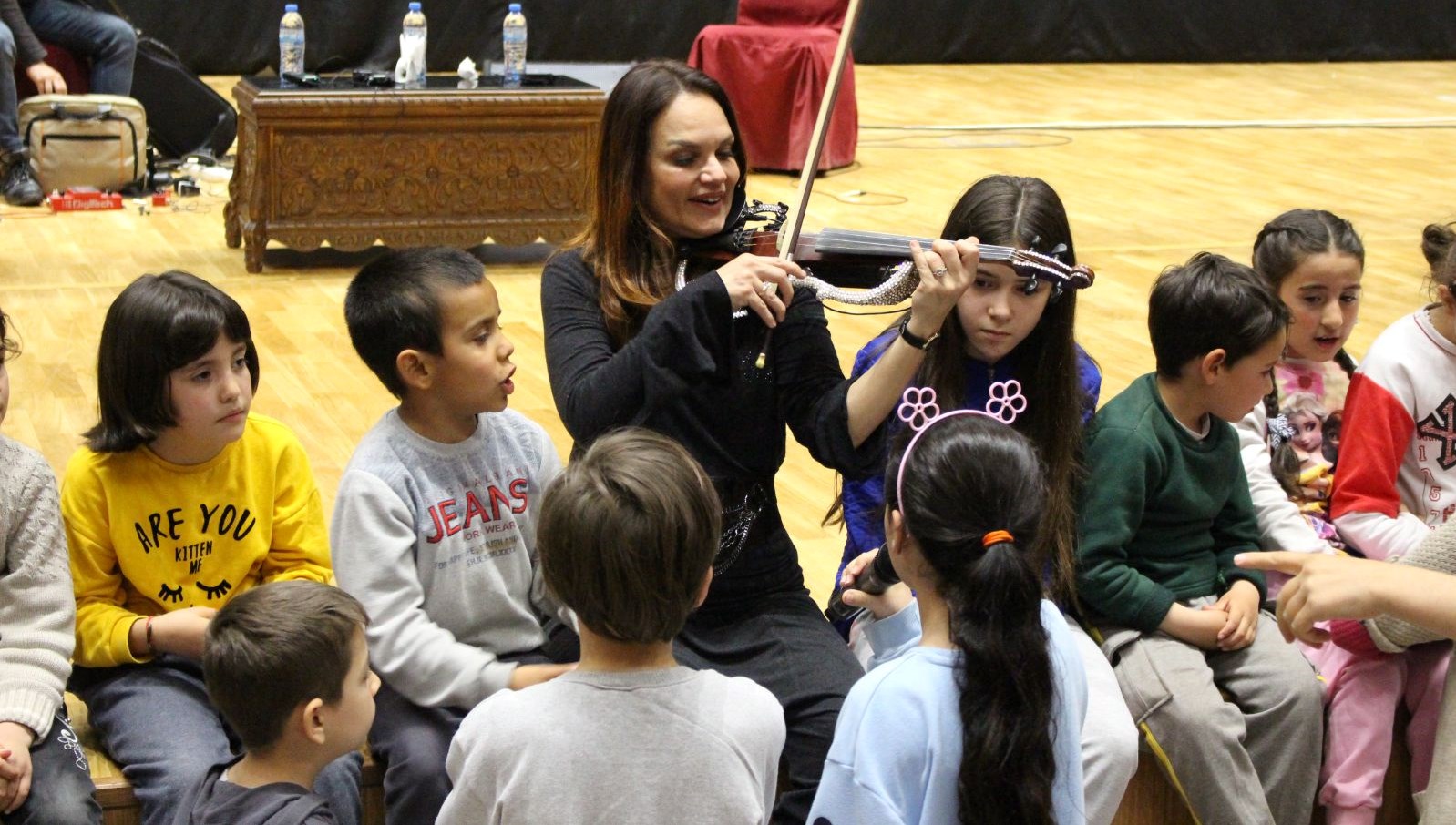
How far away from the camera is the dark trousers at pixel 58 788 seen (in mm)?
1800

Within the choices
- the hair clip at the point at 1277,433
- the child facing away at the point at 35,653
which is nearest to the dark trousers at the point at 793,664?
the child facing away at the point at 35,653

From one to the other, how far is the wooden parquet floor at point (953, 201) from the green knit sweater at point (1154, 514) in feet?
2.87

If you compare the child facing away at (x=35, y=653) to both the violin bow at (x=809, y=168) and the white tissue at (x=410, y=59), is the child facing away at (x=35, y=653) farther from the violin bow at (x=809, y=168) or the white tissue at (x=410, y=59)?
the white tissue at (x=410, y=59)

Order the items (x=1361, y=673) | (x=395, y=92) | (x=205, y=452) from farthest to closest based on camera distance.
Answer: (x=395, y=92), (x=1361, y=673), (x=205, y=452)

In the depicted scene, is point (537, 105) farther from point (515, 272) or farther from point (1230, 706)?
point (1230, 706)

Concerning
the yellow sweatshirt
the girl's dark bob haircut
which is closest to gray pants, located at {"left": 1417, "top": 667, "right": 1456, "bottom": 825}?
the yellow sweatshirt

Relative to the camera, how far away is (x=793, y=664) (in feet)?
6.69

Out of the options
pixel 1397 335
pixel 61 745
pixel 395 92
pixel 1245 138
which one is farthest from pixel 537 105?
pixel 1245 138

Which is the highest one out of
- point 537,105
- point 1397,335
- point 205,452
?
point 1397,335

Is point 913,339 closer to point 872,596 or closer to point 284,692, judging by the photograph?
point 872,596

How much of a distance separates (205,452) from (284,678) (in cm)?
51

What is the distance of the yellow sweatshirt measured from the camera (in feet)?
6.52

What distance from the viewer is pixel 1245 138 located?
28.2 ft

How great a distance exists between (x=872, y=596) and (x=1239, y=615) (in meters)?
0.59
